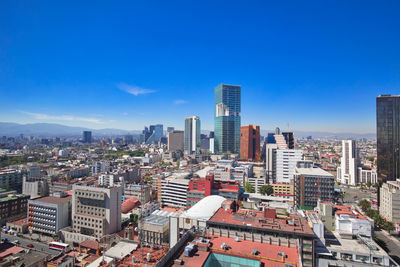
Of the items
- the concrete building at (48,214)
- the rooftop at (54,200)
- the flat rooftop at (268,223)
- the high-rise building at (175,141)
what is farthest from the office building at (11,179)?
the high-rise building at (175,141)

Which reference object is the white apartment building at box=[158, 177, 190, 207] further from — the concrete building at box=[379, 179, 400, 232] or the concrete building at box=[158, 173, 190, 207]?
the concrete building at box=[379, 179, 400, 232]

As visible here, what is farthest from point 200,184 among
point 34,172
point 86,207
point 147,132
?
point 147,132

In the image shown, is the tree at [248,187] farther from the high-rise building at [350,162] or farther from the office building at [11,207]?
the office building at [11,207]

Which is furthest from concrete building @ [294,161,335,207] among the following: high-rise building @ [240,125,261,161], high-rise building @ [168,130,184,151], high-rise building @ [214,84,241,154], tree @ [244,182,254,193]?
high-rise building @ [168,130,184,151]

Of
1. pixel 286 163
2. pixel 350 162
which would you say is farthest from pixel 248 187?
pixel 350 162

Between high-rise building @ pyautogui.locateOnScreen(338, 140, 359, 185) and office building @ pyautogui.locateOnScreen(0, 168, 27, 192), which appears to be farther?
high-rise building @ pyautogui.locateOnScreen(338, 140, 359, 185)

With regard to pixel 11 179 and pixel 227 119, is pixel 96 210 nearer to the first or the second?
pixel 11 179
